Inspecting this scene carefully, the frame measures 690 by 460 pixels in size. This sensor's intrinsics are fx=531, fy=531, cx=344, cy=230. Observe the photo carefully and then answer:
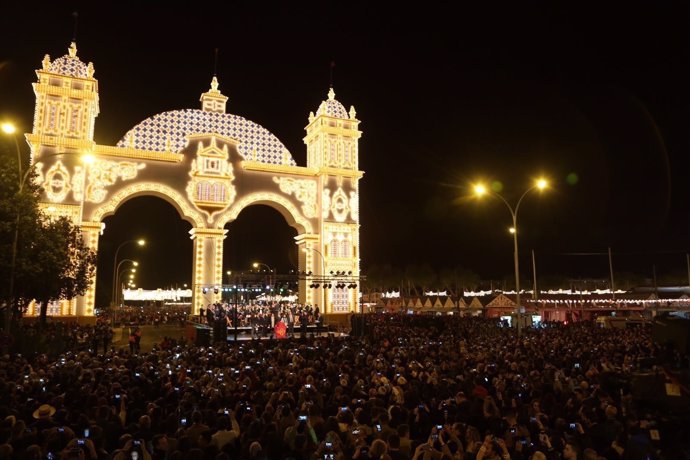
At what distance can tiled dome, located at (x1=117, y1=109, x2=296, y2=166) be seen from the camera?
33938mm

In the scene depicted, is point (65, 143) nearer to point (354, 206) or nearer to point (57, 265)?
point (57, 265)

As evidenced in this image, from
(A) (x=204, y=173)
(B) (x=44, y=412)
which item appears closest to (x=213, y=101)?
(A) (x=204, y=173)

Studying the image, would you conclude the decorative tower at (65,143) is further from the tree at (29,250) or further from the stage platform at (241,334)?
the stage platform at (241,334)

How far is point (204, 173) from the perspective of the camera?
34625 mm

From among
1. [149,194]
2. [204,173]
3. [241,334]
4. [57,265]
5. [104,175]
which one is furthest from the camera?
[204,173]

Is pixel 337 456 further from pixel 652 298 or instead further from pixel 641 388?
pixel 652 298

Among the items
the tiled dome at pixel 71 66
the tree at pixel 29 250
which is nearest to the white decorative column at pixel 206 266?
the tree at pixel 29 250

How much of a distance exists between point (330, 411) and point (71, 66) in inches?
1230

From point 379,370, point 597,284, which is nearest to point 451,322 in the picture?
point 379,370

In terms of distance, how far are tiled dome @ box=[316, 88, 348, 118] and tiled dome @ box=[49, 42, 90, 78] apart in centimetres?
1528

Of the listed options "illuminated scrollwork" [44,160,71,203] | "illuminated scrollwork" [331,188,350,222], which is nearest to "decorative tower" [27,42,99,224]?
"illuminated scrollwork" [44,160,71,203]

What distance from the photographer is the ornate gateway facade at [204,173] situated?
103ft

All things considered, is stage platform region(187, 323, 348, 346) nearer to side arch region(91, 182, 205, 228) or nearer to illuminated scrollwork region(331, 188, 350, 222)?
side arch region(91, 182, 205, 228)

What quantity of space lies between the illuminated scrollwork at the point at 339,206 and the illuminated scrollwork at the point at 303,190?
1379 mm
